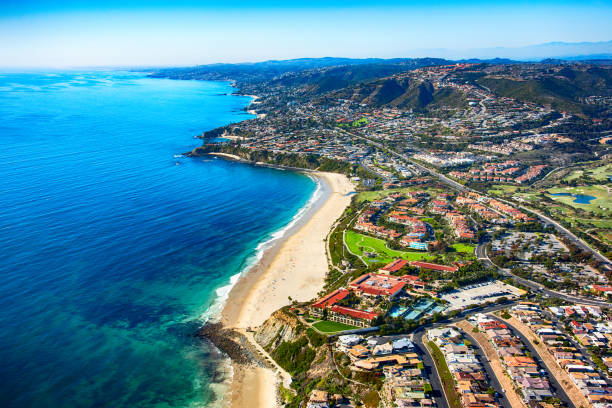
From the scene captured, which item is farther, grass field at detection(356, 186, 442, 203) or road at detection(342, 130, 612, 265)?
grass field at detection(356, 186, 442, 203)

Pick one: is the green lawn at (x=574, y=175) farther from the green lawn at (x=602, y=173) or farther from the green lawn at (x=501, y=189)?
the green lawn at (x=501, y=189)

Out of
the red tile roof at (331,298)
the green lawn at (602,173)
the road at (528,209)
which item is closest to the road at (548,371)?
the red tile roof at (331,298)

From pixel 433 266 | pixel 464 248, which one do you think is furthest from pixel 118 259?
pixel 464 248

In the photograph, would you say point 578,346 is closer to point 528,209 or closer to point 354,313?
point 354,313

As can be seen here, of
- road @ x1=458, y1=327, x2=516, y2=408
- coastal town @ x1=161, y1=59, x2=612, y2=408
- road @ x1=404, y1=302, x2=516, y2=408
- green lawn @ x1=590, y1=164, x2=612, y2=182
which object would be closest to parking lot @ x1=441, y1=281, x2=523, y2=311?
coastal town @ x1=161, y1=59, x2=612, y2=408

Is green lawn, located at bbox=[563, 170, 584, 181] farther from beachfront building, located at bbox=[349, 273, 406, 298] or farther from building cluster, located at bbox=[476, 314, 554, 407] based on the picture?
building cluster, located at bbox=[476, 314, 554, 407]

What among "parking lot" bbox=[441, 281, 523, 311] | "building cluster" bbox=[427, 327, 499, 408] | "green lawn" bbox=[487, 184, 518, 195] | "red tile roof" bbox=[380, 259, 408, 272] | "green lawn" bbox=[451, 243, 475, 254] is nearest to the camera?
"building cluster" bbox=[427, 327, 499, 408]

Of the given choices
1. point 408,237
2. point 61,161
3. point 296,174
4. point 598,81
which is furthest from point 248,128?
point 598,81
